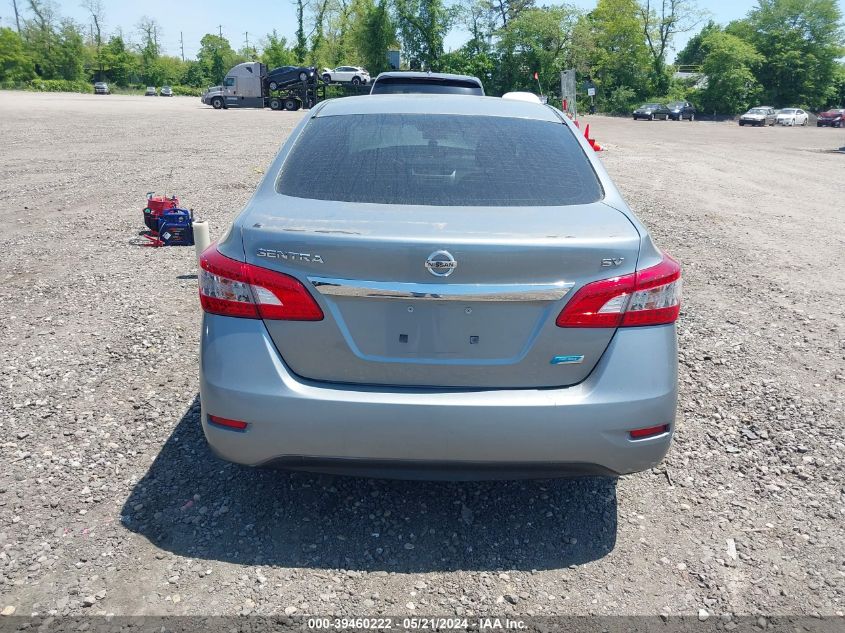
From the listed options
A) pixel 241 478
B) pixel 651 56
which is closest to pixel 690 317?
pixel 241 478

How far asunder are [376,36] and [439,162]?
68636 millimetres

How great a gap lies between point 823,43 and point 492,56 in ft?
105

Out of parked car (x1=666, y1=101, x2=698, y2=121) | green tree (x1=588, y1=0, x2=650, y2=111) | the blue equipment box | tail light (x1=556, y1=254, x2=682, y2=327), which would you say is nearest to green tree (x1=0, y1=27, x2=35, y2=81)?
green tree (x1=588, y1=0, x2=650, y2=111)

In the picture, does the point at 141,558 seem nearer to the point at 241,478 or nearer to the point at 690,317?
the point at 241,478

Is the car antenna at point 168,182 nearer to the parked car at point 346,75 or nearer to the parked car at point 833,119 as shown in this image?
the parked car at point 346,75

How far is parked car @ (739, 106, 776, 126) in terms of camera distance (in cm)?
5134

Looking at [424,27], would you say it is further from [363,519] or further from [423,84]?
[363,519]

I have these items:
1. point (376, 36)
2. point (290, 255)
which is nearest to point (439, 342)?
point (290, 255)

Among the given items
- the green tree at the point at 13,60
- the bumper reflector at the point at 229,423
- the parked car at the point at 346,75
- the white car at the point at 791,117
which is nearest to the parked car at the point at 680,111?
the white car at the point at 791,117

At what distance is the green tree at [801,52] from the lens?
64.2 metres

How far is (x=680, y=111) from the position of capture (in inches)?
2229

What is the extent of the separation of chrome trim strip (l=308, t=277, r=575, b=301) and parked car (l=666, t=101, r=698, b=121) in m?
60.2

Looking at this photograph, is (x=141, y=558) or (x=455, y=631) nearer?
(x=455, y=631)

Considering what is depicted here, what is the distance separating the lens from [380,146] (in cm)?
308
